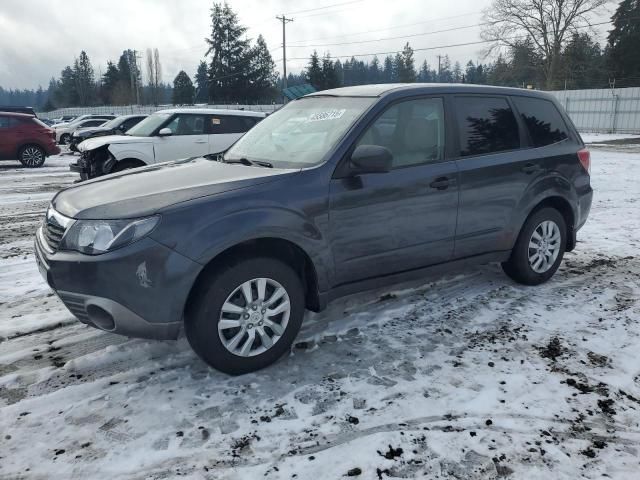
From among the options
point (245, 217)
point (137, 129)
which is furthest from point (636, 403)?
point (137, 129)

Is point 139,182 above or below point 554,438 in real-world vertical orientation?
above

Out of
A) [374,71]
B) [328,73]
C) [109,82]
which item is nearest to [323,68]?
[328,73]

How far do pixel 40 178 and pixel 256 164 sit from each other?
11.8 meters

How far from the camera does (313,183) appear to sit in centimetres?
344

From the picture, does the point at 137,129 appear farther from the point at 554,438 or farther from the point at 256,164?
the point at 554,438

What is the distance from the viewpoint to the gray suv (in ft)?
9.77

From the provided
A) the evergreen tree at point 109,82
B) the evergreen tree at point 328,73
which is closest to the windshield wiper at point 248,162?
the evergreen tree at point 328,73

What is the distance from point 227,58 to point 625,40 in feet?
155

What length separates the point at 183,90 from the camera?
263 ft

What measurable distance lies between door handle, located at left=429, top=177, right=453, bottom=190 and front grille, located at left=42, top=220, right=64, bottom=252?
8.74 feet

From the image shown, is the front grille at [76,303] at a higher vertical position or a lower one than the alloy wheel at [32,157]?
lower

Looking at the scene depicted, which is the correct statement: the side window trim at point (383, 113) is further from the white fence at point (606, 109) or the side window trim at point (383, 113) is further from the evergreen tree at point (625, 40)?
the evergreen tree at point (625, 40)

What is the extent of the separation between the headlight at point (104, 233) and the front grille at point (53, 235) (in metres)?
0.16

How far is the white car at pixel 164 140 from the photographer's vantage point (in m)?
9.88
